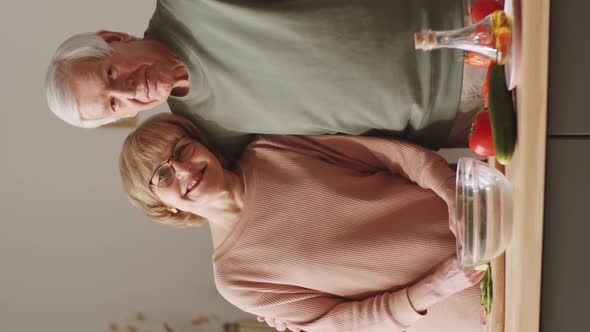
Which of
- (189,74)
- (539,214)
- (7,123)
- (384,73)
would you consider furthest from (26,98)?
(539,214)

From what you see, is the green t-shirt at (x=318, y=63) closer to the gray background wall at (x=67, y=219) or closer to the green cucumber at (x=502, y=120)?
the green cucumber at (x=502, y=120)

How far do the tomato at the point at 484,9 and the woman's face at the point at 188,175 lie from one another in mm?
722

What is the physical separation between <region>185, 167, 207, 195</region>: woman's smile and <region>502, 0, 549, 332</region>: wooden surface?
80 cm

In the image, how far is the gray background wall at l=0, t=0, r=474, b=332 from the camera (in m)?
2.40

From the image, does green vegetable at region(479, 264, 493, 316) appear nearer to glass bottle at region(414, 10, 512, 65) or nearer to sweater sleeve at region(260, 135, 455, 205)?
sweater sleeve at region(260, 135, 455, 205)

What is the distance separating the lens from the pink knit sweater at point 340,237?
1.39 meters

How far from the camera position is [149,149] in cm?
142

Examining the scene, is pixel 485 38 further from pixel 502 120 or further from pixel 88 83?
pixel 88 83

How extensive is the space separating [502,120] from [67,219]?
2.12 m

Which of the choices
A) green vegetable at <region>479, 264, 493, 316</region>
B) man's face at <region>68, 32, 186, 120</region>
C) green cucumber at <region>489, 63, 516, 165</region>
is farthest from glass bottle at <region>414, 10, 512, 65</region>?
man's face at <region>68, 32, 186, 120</region>

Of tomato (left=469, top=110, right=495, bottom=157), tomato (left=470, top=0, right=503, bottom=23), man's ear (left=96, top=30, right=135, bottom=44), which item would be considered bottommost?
tomato (left=469, top=110, right=495, bottom=157)

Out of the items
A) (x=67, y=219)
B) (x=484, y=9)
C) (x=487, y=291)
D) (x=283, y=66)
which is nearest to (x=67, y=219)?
(x=67, y=219)

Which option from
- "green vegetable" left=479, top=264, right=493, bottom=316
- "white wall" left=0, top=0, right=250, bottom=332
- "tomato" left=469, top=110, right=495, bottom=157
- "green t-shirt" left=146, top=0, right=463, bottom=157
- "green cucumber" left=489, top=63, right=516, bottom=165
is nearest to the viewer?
"green cucumber" left=489, top=63, right=516, bottom=165

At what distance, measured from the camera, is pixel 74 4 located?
7.84 feet
